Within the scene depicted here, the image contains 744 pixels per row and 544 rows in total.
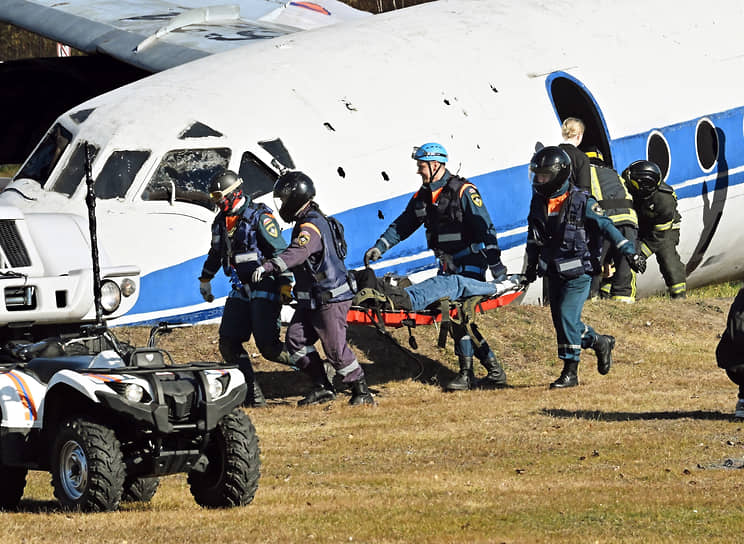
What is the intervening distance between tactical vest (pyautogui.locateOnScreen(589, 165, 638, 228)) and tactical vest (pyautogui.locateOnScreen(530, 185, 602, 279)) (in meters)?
2.71

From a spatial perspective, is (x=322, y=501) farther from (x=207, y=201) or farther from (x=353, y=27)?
(x=353, y=27)

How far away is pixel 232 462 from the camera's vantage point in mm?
8047

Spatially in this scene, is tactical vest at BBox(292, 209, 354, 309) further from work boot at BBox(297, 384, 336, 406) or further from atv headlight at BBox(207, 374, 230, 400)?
atv headlight at BBox(207, 374, 230, 400)

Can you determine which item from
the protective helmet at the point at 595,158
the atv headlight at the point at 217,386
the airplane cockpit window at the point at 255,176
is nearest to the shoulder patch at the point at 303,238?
the airplane cockpit window at the point at 255,176

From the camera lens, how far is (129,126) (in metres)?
14.1

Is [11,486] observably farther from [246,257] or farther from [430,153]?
[430,153]

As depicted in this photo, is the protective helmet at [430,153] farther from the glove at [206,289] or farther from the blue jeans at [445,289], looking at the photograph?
the glove at [206,289]

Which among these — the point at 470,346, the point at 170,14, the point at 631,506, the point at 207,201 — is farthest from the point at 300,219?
the point at 170,14

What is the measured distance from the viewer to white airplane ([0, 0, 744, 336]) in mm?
13750

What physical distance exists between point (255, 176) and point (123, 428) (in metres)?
6.59

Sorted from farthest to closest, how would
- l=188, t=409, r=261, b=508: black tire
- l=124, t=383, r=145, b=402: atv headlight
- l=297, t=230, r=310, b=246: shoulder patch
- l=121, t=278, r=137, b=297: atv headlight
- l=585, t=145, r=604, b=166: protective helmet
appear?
l=585, t=145, r=604, b=166: protective helmet
l=297, t=230, r=310, b=246: shoulder patch
l=121, t=278, r=137, b=297: atv headlight
l=188, t=409, r=261, b=508: black tire
l=124, t=383, r=145, b=402: atv headlight

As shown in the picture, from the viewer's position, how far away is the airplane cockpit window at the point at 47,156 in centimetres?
1417

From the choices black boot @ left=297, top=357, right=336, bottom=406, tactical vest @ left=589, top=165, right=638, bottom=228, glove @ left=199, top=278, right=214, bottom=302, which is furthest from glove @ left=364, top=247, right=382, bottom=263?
tactical vest @ left=589, top=165, right=638, bottom=228

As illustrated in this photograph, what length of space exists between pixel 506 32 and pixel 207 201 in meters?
5.51
